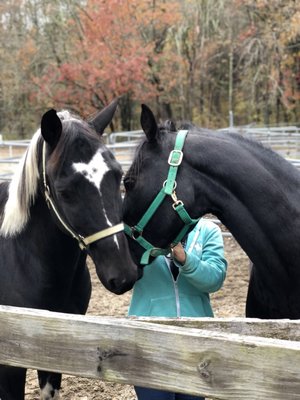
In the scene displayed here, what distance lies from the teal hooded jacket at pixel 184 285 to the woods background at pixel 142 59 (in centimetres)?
1679

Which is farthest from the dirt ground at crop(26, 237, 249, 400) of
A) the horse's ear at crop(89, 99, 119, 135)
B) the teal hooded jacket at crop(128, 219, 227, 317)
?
the horse's ear at crop(89, 99, 119, 135)

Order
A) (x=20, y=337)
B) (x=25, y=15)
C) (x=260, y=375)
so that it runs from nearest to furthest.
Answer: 1. (x=260, y=375)
2. (x=20, y=337)
3. (x=25, y=15)

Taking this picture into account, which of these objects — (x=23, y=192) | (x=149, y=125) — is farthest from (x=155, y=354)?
(x=23, y=192)

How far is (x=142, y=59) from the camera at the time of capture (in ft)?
60.8

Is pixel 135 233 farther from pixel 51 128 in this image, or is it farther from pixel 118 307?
pixel 118 307

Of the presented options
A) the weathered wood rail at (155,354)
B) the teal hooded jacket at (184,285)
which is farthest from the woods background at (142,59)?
the weathered wood rail at (155,354)

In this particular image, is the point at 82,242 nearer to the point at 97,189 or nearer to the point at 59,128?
the point at 97,189

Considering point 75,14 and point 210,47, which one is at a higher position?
point 75,14

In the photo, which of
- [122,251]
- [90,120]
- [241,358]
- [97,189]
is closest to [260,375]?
[241,358]

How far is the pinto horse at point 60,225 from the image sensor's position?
2.04 metres

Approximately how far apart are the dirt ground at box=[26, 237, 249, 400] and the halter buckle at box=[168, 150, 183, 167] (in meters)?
2.06

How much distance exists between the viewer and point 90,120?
7.87 ft

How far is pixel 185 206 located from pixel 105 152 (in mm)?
420

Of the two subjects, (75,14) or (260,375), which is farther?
(75,14)
